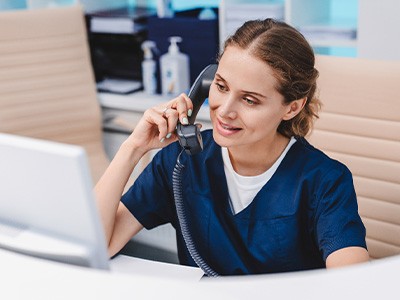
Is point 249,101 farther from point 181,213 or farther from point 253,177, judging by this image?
point 181,213

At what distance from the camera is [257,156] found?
1.42 meters

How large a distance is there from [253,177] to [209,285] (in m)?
0.70

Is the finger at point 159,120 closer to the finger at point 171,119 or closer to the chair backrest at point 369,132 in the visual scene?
the finger at point 171,119

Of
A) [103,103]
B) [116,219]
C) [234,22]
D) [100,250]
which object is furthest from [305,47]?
[103,103]

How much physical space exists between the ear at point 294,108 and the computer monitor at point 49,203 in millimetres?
686

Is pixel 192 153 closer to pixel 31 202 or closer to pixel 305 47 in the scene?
pixel 305 47

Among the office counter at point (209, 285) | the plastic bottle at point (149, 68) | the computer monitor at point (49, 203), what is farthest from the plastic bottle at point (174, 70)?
the office counter at point (209, 285)

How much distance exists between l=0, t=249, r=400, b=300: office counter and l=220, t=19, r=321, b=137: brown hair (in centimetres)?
64

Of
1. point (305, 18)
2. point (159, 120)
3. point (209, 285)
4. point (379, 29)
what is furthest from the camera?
point (305, 18)

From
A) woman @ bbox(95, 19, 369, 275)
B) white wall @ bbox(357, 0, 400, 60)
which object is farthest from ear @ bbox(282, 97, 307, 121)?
white wall @ bbox(357, 0, 400, 60)

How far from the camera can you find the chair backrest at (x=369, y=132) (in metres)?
1.62

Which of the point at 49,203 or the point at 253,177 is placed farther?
the point at 253,177

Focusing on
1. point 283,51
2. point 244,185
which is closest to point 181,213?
point 244,185

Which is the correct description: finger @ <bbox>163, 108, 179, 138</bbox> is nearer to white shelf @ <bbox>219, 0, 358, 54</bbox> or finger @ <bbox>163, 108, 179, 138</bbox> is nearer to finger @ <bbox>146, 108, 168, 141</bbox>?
finger @ <bbox>146, 108, 168, 141</bbox>
